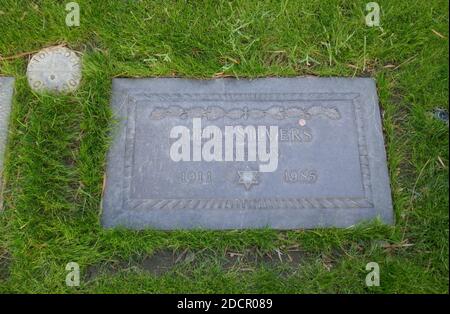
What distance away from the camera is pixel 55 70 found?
2.26m

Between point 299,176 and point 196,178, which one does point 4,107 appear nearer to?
point 196,178

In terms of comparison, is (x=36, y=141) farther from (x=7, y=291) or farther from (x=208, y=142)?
(x=208, y=142)

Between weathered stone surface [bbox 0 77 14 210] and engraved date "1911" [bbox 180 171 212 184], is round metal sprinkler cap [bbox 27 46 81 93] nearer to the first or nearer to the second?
weathered stone surface [bbox 0 77 14 210]

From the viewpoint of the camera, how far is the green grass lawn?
2.00 m

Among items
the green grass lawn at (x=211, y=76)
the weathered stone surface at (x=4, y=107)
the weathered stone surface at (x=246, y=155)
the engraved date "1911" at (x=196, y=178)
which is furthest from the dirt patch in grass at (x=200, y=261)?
the weathered stone surface at (x=4, y=107)

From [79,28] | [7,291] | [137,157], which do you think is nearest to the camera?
[7,291]

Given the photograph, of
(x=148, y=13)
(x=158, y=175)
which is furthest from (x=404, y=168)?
(x=148, y=13)

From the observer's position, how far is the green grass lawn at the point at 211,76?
1998mm

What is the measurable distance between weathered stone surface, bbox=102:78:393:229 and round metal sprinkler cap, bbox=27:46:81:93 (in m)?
0.24

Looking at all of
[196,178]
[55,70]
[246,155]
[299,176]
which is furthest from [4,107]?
[299,176]

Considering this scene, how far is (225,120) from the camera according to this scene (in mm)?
2170

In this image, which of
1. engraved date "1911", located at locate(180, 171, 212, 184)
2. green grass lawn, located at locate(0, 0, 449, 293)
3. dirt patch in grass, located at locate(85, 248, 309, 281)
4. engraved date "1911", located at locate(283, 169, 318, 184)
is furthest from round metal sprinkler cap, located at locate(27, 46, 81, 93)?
engraved date "1911", located at locate(283, 169, 318, 184)

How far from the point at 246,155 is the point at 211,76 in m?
0.46

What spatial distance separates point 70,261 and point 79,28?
3.93ft
